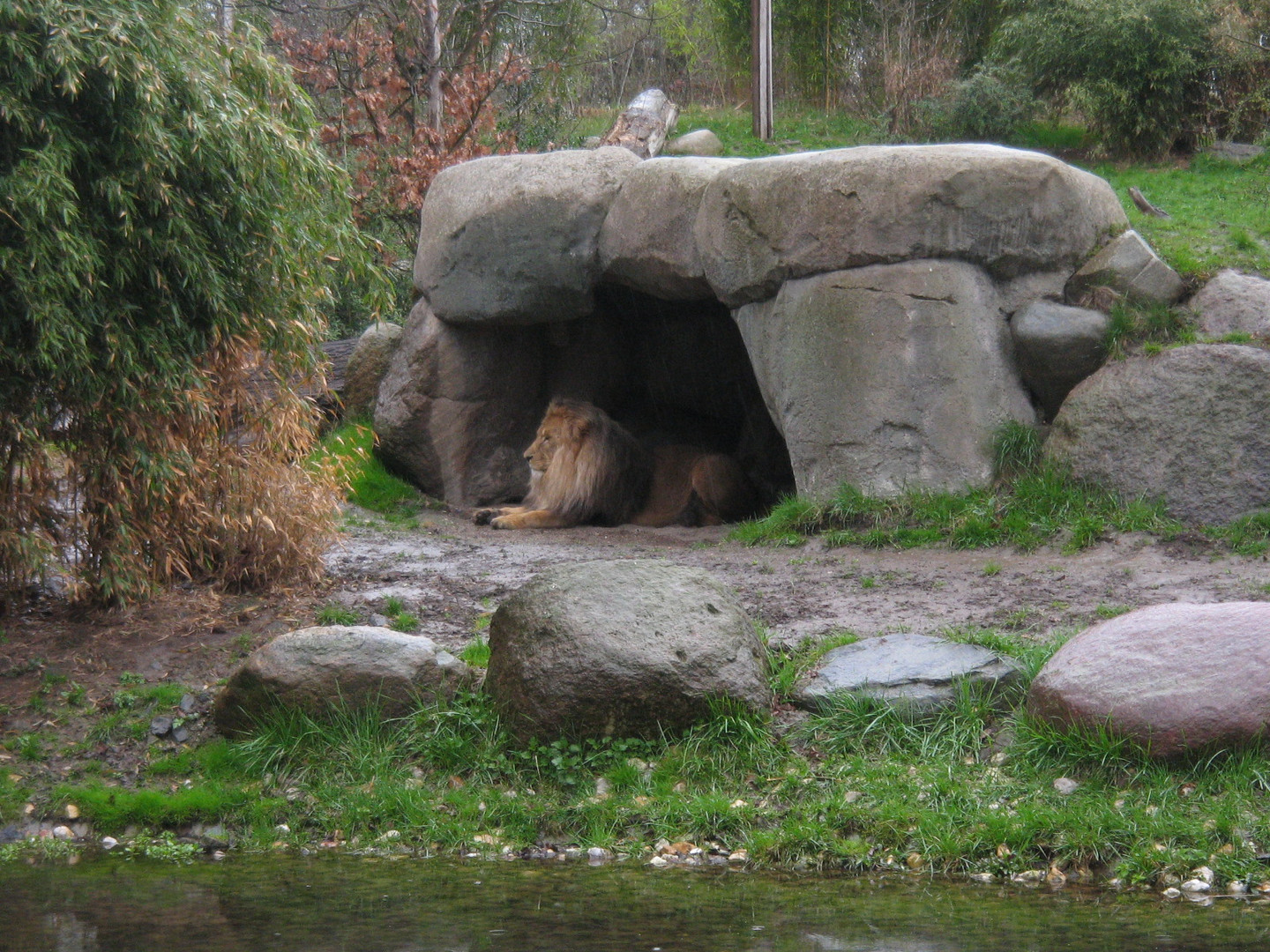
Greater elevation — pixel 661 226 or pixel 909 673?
pixel 661 226

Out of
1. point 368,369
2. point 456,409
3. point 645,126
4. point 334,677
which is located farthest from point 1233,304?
point 645,126

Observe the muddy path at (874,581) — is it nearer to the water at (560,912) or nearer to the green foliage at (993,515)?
the green foliage at (993,515)

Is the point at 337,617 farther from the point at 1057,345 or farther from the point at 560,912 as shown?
the point at 1057,345

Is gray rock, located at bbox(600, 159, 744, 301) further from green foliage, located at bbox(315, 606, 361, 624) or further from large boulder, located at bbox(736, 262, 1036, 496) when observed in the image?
green foliage, located at bbox(315, 606, 361, 624)

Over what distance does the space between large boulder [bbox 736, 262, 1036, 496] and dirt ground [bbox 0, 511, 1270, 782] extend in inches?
31.2

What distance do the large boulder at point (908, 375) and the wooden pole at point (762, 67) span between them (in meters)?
7.82

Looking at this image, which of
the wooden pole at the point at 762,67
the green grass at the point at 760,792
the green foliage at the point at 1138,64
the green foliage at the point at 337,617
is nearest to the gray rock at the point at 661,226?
the green foliage at the point at 337,617

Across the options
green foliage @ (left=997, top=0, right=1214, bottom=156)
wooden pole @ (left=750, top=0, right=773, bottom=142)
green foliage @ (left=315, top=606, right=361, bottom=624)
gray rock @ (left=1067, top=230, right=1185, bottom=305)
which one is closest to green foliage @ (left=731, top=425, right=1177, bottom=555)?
gray rock @ (left=1067, top=230, right=1185, bottom=305)

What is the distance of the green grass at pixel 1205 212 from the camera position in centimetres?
934

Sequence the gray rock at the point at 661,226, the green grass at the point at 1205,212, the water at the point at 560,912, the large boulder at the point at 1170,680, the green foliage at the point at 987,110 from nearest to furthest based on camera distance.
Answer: the water at the point at 560,912
the large boulder at the point at 1170,680
the green grass at the point at 1205,212
the gray rock at the point at 661,226
the green foliage at the point at 987,110

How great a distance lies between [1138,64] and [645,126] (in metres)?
5.69

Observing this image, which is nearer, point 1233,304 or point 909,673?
point 909,673

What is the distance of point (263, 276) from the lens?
6.90 m

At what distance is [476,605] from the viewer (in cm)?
727
